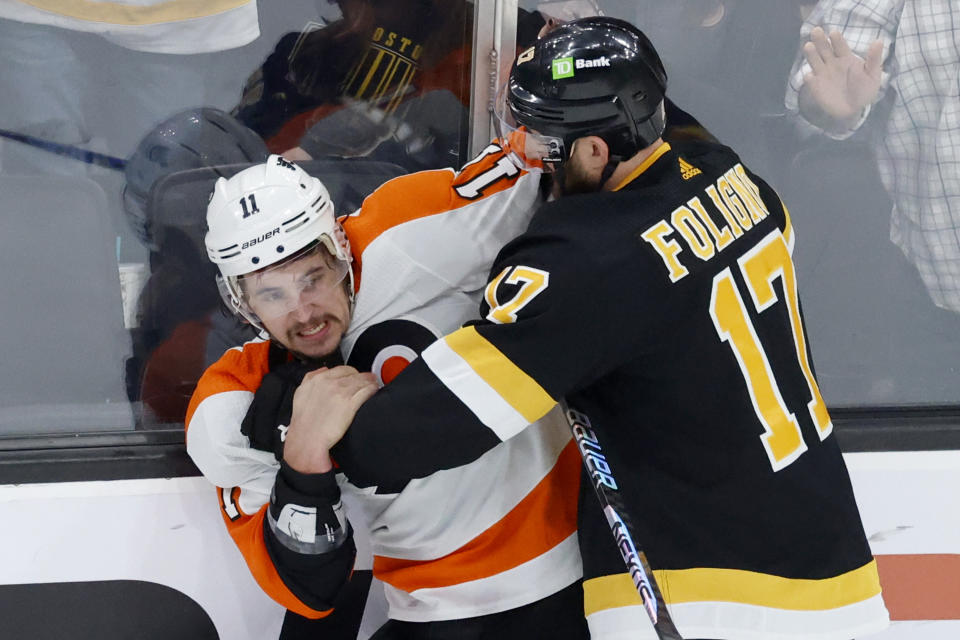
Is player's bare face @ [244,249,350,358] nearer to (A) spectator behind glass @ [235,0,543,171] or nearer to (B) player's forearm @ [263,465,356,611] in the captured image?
(B) player's forearm @ [263,465,356,611]

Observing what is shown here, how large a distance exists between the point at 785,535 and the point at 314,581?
73cm

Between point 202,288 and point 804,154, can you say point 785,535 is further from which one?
point 202,288

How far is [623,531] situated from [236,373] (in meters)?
0.68

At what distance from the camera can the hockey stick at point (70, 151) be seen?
5.79ft

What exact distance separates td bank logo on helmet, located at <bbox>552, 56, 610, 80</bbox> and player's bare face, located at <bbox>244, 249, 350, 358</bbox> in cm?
48

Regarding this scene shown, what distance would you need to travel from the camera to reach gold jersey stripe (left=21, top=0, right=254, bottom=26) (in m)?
1.75

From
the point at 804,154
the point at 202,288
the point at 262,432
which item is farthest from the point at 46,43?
the point at 804,154

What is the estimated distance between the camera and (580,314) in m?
1.31

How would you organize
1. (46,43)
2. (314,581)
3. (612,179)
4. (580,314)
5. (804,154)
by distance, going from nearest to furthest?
(580,314)
(612,179)
(314,581)
(46,43)
(804,154)

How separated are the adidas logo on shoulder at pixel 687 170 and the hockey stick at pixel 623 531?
40 centimetres

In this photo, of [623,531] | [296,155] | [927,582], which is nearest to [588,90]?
[623,531]

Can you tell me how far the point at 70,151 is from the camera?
1.79m

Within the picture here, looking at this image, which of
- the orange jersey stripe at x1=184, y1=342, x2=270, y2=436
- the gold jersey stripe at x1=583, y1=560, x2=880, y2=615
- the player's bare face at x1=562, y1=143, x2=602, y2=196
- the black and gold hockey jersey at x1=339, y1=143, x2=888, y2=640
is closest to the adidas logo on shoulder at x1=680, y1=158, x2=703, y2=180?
the black and gold hockey jersey at x1=339, y1=143, x2=888, y2=640

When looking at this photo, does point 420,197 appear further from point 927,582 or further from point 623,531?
point 927,582
